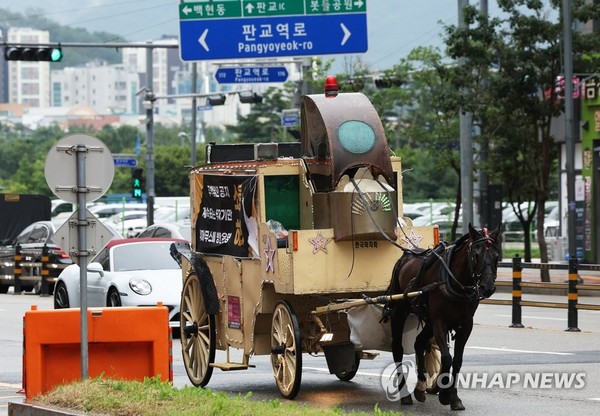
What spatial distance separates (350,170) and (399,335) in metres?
1.68

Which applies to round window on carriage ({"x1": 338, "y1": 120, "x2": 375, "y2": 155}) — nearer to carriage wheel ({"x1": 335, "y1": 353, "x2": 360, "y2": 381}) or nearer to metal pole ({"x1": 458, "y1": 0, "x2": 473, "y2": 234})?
carriage wheel ({"x1": 335, "y1": 353, "x2": 360, "y2": 381})

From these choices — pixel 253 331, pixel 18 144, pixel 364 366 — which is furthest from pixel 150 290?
pixel 18 144

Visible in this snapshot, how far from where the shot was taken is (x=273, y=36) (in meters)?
32.9

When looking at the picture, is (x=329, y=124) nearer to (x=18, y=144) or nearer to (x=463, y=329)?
(x=463, y=329)

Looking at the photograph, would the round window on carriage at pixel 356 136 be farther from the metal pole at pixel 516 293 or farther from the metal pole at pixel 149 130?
the metal pole at pixel 149 130

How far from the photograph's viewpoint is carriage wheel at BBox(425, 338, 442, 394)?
1378cm

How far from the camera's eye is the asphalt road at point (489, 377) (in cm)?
1338

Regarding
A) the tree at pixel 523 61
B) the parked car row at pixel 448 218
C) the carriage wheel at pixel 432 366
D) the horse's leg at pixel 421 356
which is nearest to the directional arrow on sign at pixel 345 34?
the tree at pixel 523 61

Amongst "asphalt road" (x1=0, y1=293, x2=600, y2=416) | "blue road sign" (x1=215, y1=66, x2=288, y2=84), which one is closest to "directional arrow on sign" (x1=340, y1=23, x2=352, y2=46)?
"blue road sign" (x1=215, y1=66, x2=288, y2=84)

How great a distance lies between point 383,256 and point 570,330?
838cm

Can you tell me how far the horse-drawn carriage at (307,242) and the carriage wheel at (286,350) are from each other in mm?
12

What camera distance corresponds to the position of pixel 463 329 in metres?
13.0

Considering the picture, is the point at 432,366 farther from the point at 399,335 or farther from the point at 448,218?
the point at 448,218

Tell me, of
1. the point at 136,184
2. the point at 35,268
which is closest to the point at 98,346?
the point at 35,268
